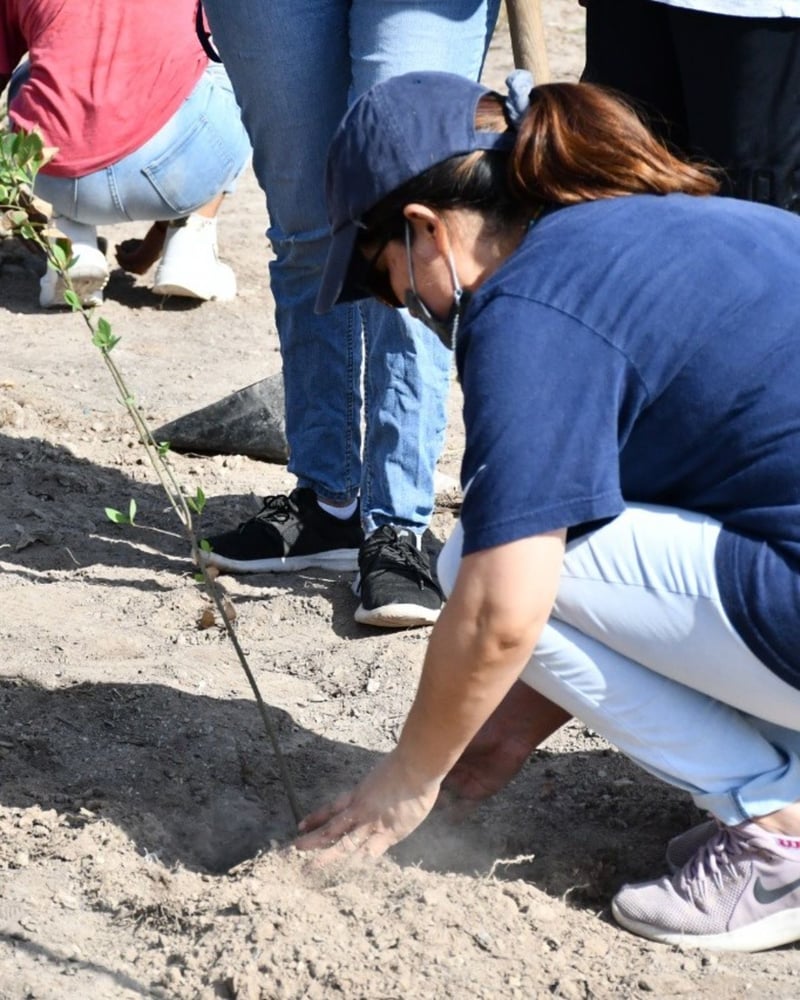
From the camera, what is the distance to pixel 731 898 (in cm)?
214

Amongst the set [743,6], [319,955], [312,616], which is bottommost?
[312,616]

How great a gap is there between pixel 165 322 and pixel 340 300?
124 inches

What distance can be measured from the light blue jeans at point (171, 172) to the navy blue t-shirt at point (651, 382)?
3.22 metres

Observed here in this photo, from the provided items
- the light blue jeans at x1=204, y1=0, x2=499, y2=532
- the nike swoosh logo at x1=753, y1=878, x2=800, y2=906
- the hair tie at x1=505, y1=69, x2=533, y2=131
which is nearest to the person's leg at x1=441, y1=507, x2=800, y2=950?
the nike swoosh logo at x1=753, y1=878, x2=800, y2=906

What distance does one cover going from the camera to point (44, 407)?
4367 millimetres

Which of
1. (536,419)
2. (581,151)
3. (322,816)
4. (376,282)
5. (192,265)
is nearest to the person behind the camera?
(536,419)

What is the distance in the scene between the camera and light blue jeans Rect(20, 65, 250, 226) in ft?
16.0

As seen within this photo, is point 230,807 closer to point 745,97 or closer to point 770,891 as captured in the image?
point 770,891

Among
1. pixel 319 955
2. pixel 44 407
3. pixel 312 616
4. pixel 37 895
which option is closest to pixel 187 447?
pixel 44 407

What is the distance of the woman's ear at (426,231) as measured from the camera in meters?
1.91

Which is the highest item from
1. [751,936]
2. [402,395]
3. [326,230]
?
[326,230]

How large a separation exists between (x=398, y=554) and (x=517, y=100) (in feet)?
4.72

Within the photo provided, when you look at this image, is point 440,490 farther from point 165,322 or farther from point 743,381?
point 743,381

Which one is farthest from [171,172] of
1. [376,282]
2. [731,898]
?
[731,898]
